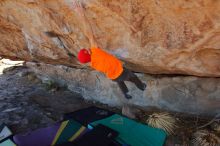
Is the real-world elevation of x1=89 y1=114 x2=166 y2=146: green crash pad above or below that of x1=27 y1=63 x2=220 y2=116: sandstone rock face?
below

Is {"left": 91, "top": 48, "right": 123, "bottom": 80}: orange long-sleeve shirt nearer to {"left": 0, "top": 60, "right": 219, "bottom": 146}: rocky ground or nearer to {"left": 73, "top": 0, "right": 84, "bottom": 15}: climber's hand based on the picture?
{"left": 73, "top": 0, "right": 84, "bottom": 15}: climber's hand

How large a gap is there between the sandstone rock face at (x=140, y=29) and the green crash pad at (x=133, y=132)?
0.78 m

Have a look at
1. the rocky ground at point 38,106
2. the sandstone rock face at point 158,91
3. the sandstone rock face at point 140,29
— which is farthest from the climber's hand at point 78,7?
the rocky ground at point 38,106

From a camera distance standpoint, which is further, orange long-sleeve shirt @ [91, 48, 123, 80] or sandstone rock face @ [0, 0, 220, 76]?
sandstone rock face @ [0, 0, 220, 76]

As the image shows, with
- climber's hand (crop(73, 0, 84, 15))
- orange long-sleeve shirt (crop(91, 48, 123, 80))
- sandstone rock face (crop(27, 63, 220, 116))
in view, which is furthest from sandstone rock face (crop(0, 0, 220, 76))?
orange long-sleeve shirt (crop(91, 48, 123, 80))

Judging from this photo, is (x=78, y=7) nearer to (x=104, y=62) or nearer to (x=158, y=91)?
(x=104, y=62)

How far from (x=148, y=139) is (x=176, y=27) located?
1562mm

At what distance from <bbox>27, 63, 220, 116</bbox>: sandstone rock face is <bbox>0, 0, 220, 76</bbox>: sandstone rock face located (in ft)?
0.74

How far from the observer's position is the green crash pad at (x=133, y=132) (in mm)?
4379

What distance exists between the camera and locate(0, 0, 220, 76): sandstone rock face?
355 centimetres

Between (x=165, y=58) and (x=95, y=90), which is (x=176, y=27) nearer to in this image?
(x=165, y=58)

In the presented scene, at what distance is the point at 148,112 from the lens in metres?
5.05

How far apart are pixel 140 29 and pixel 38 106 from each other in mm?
2531

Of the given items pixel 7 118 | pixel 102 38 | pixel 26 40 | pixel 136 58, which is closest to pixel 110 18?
pixel 102 38
